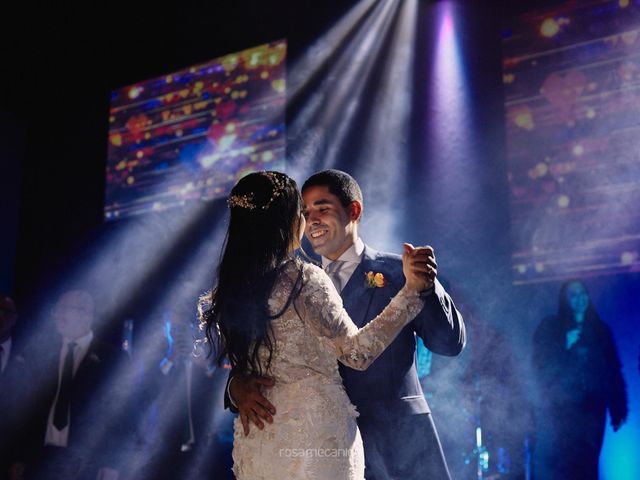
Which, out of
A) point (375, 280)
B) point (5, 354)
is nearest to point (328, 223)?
point (375, 280)

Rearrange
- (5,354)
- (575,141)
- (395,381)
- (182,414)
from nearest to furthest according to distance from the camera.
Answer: (395,381) < (575,141) < (182,414) < (5,354)

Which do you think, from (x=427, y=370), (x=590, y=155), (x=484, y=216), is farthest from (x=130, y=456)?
(x=590, y=155)

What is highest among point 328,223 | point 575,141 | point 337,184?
point 575,141

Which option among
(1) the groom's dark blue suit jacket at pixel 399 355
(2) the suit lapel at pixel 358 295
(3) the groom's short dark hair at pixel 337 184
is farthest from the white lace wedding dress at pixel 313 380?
(3) the groom's short dark hair at pixel 337 184

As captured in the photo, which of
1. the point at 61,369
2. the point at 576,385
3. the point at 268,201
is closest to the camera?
the point at 268,201

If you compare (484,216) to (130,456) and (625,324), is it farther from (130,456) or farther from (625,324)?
(130,456)

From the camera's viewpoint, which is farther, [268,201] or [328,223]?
[328,223]

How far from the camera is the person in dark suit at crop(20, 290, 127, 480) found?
4.64m

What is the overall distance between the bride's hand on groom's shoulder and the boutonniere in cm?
56

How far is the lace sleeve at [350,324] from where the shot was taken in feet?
5.64

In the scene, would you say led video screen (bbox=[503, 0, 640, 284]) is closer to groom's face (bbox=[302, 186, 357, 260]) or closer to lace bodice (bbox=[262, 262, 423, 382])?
groom's face (bbox=[302, 186, 357, 260])

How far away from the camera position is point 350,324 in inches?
70.1

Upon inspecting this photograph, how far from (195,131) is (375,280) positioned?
12.0 feet

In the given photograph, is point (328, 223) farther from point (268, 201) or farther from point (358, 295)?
point (268, 201)
